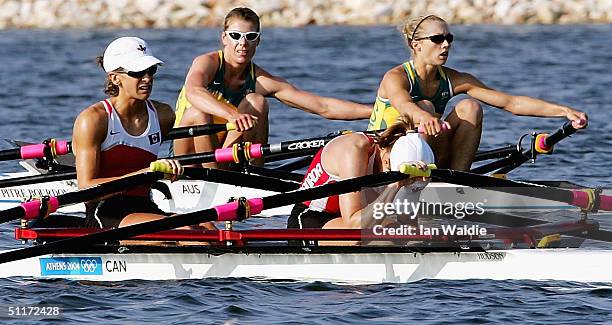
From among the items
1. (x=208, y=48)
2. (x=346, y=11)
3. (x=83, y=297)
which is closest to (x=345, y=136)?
(x=83, y=297)

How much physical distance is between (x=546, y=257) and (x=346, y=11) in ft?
89.0

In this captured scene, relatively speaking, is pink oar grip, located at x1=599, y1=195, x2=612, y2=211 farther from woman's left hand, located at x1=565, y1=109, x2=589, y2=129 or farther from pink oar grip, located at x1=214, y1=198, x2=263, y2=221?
pink oar grip, located at x1=214, y1=198, x2=263, y2=221

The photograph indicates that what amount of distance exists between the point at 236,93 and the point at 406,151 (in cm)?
340

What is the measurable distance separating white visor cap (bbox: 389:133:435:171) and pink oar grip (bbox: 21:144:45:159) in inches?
154

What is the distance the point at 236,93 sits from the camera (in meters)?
11.5

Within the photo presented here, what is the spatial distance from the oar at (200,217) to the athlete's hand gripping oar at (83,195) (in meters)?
0.25

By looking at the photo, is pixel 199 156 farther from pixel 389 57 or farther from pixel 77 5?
pixel 77 5

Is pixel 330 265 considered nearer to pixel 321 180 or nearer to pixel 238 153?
pixel 321 180

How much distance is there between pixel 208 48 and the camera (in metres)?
29.8

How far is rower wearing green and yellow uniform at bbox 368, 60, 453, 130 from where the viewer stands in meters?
10.3

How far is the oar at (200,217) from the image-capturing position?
823 centimetres

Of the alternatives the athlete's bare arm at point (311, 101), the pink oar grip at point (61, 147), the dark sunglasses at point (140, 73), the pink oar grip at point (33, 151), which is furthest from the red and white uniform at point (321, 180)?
the pink oar grip at point (33, 151)

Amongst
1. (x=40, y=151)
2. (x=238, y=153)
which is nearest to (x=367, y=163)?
(x=238, y=153)

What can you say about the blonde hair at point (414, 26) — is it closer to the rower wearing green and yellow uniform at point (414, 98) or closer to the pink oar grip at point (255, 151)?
Result: the rower wearing green and yellow uniform at point (414, 98)
